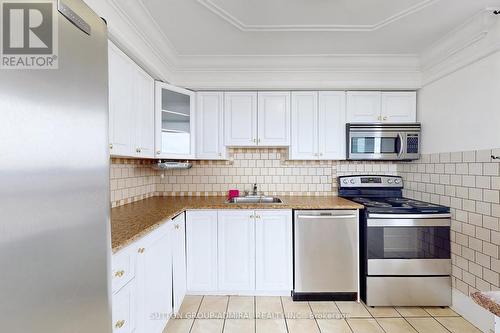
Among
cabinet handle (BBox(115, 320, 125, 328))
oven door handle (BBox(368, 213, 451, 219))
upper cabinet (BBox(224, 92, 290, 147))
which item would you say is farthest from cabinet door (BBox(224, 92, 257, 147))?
cabinet handle (BBox(115, 320, 125, 328))

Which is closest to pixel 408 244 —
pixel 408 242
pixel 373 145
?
pixel 408 242

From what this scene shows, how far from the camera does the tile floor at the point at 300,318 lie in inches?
84.7

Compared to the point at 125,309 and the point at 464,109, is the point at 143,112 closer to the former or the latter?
the point at 125,309

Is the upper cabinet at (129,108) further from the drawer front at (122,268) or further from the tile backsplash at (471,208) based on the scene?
the tile backsplash at (471,208)

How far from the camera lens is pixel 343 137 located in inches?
116

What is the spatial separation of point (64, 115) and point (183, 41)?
81.7 inches

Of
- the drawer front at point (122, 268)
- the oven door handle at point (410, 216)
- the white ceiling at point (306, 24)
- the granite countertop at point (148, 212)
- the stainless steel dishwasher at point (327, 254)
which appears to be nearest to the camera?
the drawer front at point (122, 268)

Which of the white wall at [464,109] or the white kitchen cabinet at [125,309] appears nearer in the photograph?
the white kitchen cabinet at [125,309]

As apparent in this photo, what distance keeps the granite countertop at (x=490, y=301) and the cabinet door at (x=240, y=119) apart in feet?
7.75

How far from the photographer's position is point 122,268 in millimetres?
1374

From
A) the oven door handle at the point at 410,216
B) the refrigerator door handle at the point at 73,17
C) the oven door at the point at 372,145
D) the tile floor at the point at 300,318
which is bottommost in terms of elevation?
the tile floor at the point at 300,318

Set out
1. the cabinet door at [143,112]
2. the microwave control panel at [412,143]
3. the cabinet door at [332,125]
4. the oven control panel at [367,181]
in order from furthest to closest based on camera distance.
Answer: the oven control panel at [367,181]
the cabinet door at [332,125]
the microwave control panel at [412,143]
the cabinet door at [143,112]

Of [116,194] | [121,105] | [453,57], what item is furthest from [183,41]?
[453,57]

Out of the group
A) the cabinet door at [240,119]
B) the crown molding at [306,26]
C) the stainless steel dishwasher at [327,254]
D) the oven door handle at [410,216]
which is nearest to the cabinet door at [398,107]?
the crown molding at [306,26]
